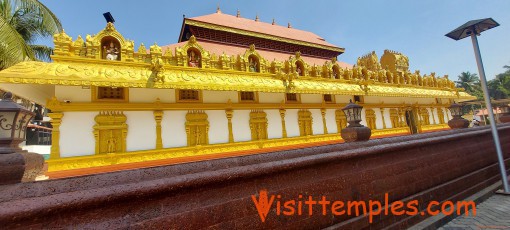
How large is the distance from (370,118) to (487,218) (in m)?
11.6

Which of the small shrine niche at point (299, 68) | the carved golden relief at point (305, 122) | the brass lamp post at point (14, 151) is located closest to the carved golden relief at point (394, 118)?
the carved golden relief at point (305, 122)

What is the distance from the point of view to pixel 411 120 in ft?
59.2

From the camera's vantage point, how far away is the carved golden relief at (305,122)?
473 inches

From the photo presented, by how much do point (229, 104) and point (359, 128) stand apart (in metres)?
6.73

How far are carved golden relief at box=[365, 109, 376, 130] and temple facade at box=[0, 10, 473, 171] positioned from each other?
0.45 feet

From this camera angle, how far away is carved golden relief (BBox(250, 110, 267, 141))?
10.6m

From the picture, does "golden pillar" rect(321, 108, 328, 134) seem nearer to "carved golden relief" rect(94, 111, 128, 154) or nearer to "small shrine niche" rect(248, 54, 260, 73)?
"small shrine niche" rect(248, 54, 260, 73)

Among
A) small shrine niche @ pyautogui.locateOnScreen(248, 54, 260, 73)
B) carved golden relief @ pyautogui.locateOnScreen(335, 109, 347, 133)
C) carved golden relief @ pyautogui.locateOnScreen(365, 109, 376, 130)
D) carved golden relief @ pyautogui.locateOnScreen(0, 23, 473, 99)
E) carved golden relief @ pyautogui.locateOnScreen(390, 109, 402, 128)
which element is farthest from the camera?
carved golden relief @ pyautogui.locateOnScreen(390, 109, 402, 128)

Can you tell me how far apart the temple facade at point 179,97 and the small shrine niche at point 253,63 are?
0.18ft

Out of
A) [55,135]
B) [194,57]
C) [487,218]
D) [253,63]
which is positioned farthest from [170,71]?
[487,218]

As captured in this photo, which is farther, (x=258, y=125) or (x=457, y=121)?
(x=258, y=125)

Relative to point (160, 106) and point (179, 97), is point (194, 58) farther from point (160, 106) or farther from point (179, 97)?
point (160, 106)

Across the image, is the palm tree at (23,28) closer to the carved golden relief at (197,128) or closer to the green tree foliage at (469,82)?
the carved golden relief at (197,128)

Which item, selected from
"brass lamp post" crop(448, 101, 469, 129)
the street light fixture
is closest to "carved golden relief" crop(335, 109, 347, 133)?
"brass lamp post" crop(448, 101, 469, 129)
